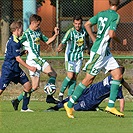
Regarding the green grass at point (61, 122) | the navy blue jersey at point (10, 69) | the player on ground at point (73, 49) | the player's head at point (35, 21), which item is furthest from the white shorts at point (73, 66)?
the navy blue jersey at point (10, 69)

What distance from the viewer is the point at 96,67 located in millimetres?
11508

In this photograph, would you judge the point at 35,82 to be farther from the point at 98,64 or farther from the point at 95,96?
the point at 98,64

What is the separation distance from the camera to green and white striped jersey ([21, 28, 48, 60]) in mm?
13688

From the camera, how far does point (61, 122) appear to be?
35.7 ft

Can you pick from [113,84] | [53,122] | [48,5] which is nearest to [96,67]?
[113,84]

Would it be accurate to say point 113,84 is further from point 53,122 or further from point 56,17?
point 56,17

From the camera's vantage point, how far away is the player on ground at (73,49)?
1503cm

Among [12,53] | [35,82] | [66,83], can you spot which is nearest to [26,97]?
[12,53]

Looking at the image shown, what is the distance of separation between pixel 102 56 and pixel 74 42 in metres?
3.61

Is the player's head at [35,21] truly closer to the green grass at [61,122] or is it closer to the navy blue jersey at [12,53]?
the navy blue jersey at [12,53]

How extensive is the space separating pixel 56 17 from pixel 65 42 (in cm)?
326

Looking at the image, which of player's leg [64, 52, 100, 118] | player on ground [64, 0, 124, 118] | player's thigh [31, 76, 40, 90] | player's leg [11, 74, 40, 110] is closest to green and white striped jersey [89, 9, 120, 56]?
player on ground [64, 0, 124, 118]

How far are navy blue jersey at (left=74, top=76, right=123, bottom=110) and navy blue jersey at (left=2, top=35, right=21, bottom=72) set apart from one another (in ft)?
4.03

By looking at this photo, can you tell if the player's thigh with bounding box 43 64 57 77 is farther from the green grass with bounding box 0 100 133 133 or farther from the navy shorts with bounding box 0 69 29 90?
the navy shorts with bounding box 0 69 29 90
